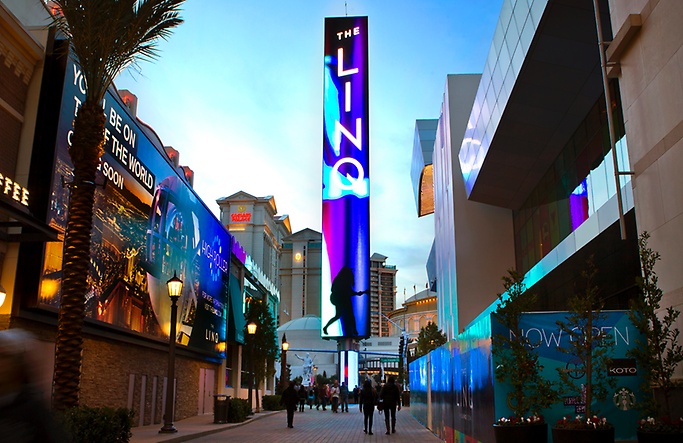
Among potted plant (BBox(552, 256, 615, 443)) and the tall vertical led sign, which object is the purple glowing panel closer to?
potted plant (BBox(552, 256, 615, 443))

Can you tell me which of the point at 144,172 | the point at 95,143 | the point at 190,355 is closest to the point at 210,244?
the point at 190,355

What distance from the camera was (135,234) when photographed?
70.2 ft

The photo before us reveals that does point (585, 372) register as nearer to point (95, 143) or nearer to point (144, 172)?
point (95, 143)

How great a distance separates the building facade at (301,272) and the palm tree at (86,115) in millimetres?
124219

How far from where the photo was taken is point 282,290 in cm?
13862

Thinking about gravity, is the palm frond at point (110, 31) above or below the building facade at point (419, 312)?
below

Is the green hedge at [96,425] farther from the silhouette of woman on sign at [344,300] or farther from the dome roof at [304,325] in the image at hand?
the dome roof at [304,325]

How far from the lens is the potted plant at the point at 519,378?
30.1 feet

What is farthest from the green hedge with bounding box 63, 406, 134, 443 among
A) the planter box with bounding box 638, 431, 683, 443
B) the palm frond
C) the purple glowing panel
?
the purple glowing panel

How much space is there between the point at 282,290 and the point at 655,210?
5163 inches

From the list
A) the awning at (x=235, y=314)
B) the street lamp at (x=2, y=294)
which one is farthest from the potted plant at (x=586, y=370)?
the awning at (x=235, y=314)

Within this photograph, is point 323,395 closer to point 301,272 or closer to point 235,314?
point 235,314

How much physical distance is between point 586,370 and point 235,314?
98.3 feet

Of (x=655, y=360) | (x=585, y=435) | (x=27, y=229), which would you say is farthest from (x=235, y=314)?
(x=655, y=360)
